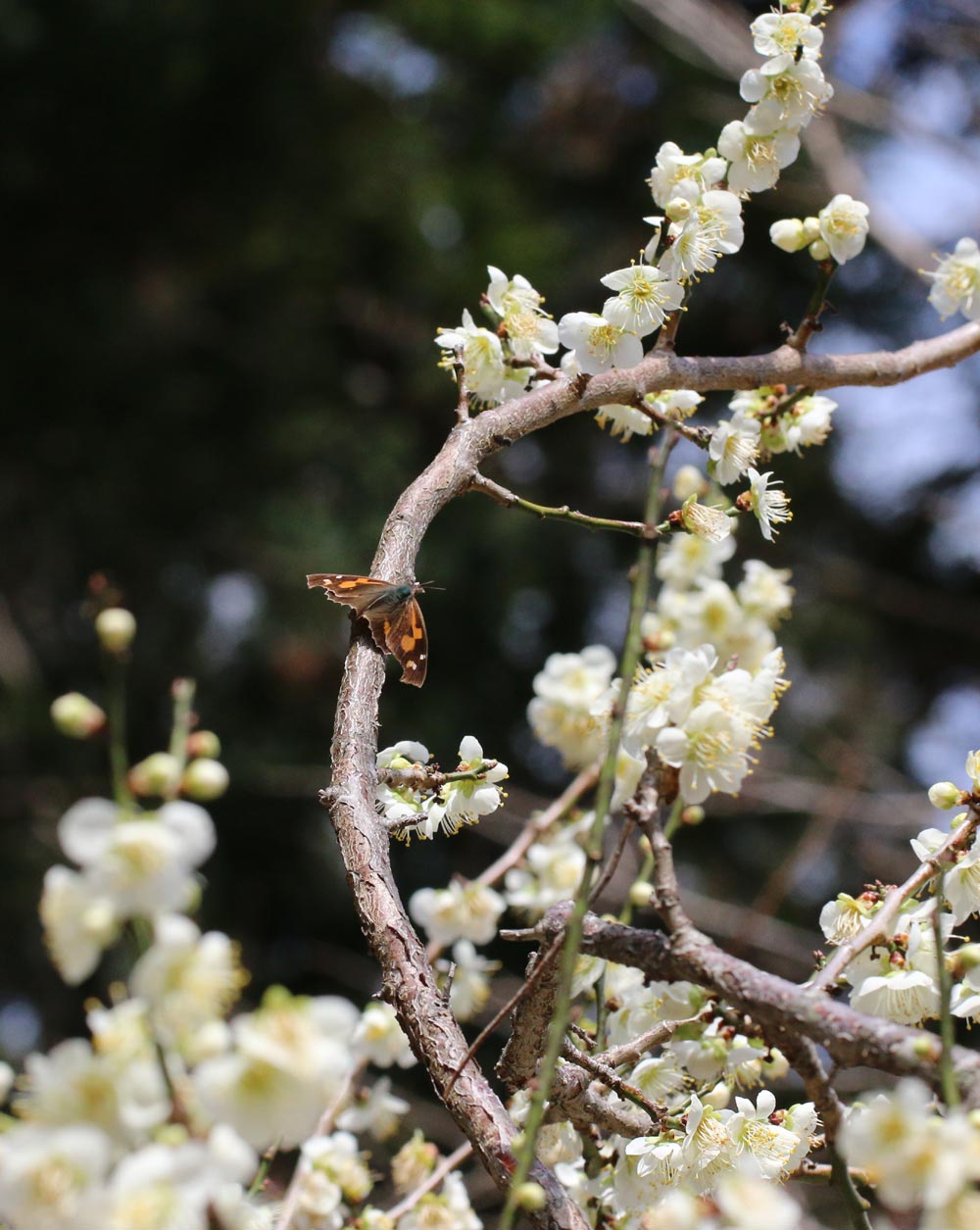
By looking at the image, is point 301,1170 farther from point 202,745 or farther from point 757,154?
point 757,154

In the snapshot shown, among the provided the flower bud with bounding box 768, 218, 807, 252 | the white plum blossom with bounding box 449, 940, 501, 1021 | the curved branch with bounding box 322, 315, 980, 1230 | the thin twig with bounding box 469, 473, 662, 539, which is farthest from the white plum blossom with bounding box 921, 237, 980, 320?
the white plum blossom with bounding box 449, 940, 501, 1021

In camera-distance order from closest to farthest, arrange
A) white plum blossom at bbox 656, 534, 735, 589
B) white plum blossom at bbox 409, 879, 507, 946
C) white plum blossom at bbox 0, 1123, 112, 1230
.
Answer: white plum blossom at bbox 0, 1123, 112, 1230 < white plum blossom at bbox 409, 879, 507, 946 < white plum blossom at bbox 656, 534, 735, 589

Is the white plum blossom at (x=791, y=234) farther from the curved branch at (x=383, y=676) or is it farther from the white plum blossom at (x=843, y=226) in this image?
the curved branch at (x=383, y=676)

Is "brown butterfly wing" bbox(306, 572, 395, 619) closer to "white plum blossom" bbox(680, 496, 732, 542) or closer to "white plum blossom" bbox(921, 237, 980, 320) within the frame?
"white plum blossom" bbox(680, 496, 732, 542)

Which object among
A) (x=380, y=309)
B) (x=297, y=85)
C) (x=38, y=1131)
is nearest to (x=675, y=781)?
(x=38, y=1131)

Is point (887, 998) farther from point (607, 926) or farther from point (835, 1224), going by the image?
point (835, 1224)
